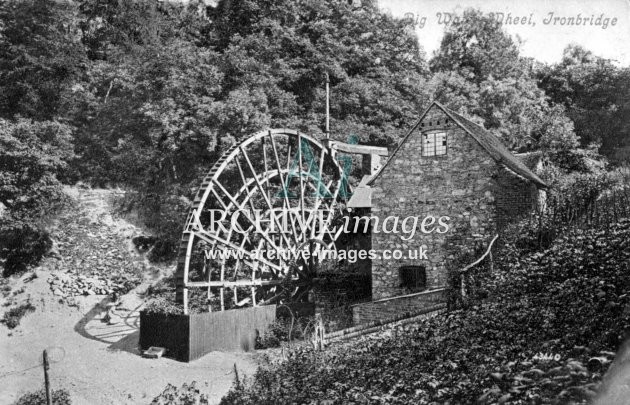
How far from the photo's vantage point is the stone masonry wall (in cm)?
1308

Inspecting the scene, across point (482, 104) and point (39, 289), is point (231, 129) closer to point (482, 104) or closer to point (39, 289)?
point (39, 289)

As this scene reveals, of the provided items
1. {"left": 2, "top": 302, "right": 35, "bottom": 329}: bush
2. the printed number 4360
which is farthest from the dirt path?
the printed number 4360

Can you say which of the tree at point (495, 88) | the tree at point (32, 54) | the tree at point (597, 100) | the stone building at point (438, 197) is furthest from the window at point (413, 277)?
the tree at point (32, 54)

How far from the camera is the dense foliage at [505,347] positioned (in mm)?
4402

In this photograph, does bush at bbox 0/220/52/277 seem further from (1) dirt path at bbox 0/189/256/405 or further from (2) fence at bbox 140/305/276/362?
(2) fence at bbox 140/305/276/362

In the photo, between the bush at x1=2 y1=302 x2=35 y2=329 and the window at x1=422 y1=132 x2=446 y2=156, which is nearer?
the window at x1=422 y1=132 x2=446 y2=156

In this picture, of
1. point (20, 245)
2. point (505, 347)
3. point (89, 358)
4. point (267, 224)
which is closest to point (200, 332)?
point (89, 358)

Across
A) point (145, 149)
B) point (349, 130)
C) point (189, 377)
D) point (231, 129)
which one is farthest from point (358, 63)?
point (189, 377)

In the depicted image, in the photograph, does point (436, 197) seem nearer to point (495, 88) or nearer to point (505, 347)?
point (505, 347)

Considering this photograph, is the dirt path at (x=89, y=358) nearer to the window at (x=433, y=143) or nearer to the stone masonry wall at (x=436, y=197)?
the stone masonry wall at (x=436, y=197)

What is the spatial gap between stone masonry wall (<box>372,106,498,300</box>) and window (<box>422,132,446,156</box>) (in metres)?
0.13

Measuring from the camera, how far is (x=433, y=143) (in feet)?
45.2

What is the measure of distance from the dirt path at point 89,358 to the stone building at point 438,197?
3.94m

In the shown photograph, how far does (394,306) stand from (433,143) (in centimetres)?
440
